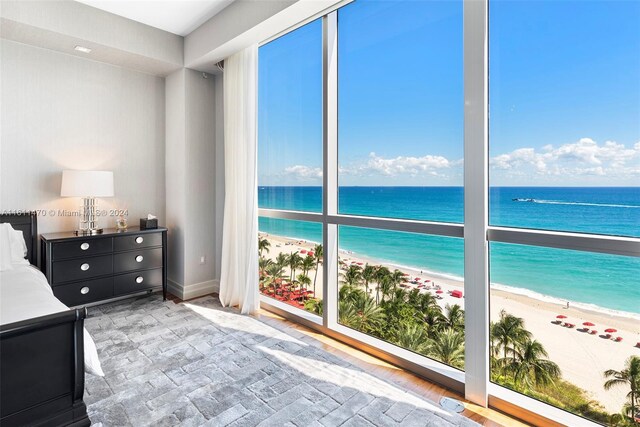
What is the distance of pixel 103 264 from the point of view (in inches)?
128

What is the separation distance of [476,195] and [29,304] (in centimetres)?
256

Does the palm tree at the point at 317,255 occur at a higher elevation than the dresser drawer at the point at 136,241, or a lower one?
lower

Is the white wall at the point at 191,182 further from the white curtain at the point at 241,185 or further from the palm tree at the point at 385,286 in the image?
the palm tree at the point at 385,286

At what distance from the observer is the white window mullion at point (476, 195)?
1932 millimetres

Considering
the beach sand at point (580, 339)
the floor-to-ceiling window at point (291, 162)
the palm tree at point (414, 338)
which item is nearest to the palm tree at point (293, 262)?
the floor-to-ceiling window at point (291, 162)

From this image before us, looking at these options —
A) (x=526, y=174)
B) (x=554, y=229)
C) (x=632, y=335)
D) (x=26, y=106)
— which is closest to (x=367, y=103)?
(x=526, y=174)

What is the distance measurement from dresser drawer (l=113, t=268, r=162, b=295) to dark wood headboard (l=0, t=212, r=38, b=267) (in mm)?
718

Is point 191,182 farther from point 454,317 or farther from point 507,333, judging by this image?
point 507,333

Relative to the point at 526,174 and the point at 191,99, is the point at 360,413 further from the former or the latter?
the point at 191,99

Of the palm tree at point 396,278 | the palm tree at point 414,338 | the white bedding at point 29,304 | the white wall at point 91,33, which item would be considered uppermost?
the white wall at point 91,33

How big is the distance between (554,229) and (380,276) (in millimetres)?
1321

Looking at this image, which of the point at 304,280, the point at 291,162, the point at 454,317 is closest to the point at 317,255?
the point at 304,280

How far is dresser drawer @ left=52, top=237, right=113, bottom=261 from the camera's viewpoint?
2.98 metres

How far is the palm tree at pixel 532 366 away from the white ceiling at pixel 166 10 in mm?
3509
